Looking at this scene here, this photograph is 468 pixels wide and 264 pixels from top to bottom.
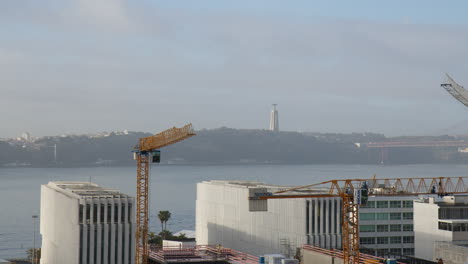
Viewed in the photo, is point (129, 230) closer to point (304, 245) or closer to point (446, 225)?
point (304, 245)

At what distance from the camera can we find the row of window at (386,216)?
11319 centimetres

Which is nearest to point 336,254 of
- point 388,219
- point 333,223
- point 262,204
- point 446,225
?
point 262,204

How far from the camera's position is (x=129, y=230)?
244ft

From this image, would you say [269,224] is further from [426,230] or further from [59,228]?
[59,228]

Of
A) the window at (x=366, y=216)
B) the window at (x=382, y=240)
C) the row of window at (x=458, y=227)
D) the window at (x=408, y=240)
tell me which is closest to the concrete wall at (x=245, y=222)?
the window at (x=366, y=216)

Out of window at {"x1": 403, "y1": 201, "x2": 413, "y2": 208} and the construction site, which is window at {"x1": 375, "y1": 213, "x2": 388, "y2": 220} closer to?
the construction site

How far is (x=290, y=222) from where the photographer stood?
3974 inches

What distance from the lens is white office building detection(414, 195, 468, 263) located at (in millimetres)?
98250

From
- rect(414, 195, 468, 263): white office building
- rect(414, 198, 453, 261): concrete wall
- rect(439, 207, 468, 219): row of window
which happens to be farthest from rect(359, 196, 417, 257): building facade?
rect(439, 207, 468, 219): row of window

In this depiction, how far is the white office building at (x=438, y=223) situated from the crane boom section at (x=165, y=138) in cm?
3599

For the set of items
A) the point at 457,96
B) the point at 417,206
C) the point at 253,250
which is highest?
the point at 457,96

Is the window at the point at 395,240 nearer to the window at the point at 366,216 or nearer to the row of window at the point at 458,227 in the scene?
the window at the point at 366,216

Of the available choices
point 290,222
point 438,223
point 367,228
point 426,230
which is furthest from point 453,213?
point 290,222

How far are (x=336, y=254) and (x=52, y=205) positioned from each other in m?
36.2
